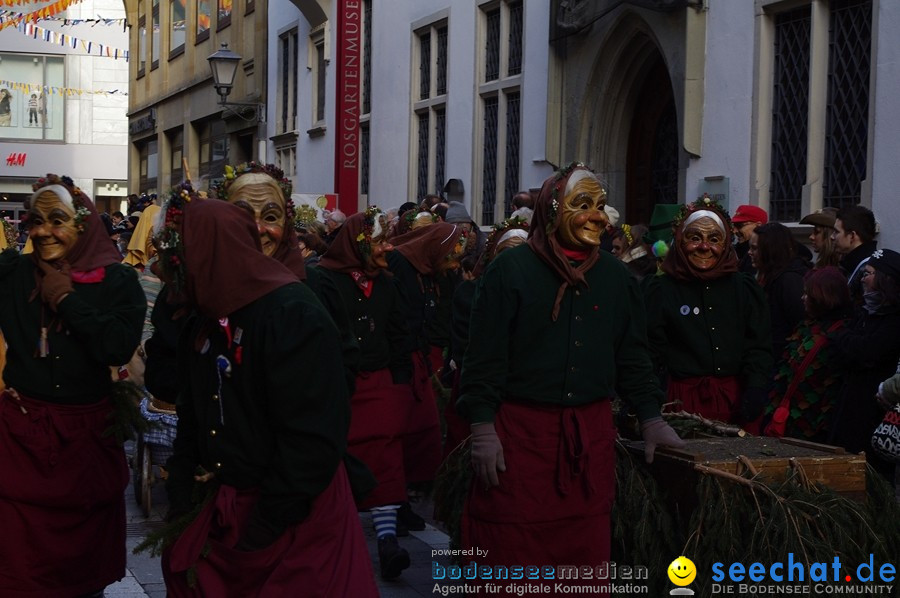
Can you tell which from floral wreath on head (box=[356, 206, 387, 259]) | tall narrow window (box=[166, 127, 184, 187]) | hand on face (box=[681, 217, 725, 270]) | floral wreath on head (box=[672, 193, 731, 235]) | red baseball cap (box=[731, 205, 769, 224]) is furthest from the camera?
tall narrow window (box=[166, 127, 184, 187])

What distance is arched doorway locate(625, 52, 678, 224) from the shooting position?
14.3m

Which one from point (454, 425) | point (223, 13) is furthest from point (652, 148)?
point (223, 13)

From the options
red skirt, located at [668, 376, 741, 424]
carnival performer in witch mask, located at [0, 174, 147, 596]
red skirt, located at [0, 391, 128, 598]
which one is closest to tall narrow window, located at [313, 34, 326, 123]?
red skirt, located at [668, 376, 741, 424]

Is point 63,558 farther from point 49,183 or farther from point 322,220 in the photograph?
point 322,220

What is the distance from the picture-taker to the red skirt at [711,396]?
6531 mm

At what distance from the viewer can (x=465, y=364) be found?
5.05 metres

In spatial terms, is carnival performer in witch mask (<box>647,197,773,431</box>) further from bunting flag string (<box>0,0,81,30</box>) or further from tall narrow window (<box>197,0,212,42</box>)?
bunting flag string (<box>0,0,81,30</box>)

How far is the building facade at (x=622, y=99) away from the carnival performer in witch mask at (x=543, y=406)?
5667 millimetres

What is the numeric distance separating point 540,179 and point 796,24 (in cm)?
491

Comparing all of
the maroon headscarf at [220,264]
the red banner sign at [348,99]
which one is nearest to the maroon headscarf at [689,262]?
the maroon headscarf at [220,264]

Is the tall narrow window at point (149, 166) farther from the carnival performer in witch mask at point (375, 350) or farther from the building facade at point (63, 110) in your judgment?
the carnival performer in witch mask at point (375, 350)

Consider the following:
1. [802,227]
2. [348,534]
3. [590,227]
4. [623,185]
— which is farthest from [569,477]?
[623,185]

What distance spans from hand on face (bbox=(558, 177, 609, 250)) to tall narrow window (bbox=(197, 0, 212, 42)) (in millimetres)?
29028

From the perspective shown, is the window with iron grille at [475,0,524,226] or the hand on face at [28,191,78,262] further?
the window with iron grille at [475,0,524,226]
